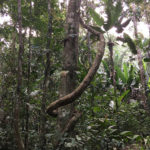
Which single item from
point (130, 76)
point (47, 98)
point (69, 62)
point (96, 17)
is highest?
point (96, 17)

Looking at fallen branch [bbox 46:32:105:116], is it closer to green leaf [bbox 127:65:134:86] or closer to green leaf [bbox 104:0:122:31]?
green leaf [bbox 104:0:122:31]

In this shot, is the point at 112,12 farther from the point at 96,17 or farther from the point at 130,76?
the point at 130,76

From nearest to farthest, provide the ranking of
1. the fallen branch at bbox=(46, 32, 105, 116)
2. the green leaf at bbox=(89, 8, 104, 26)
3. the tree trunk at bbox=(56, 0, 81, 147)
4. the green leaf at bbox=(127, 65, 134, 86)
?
the fallen branch at bbox=(46, 32, 105, 116), the tree trunk at bbox=(56, 0, 81, 147), the green leaf at bbox=(89, 8, 104, 26), the green leaf at bbox=(127, 65, 134, 86)

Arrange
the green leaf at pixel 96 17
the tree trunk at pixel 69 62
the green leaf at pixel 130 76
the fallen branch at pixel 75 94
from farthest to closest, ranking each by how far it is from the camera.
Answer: the green leaf at pixel 130 76, the green leaf at pixel 96 17, the tree trunk at pixel 69 62, the fallen branch at pixel 75 94

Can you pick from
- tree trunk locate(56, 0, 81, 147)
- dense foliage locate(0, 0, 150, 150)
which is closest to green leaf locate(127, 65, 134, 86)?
dense foliage locate(0, 0, 150, 150)

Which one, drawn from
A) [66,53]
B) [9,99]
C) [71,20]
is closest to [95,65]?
[66,53]

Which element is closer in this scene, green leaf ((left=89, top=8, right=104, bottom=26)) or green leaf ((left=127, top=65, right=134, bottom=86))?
green leaf ((left=89, top=8, right=104, bottom=26))

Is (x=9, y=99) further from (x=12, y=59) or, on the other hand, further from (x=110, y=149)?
(x=110, y=149)

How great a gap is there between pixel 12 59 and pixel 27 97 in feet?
3.28

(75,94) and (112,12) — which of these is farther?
(112,12)

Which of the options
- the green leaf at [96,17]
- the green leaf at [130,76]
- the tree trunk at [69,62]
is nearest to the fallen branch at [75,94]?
the tree trunk at [69,62]

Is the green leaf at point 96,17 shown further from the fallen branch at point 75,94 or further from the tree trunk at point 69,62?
the fallen branch at point 75,94

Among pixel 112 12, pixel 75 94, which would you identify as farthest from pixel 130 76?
pixel 75 94

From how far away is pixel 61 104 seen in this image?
2.46 metres
